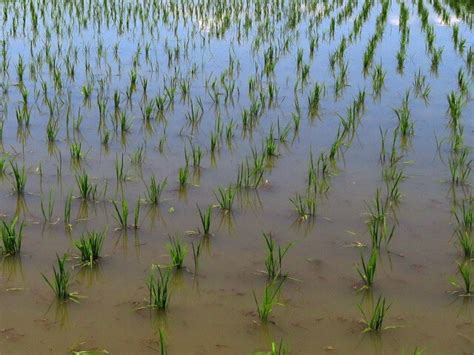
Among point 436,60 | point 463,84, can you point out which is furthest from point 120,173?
point 436,60

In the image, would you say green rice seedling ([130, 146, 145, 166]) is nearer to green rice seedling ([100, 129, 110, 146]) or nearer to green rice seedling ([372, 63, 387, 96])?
green rice seedling ([100, 129, 110, 146])

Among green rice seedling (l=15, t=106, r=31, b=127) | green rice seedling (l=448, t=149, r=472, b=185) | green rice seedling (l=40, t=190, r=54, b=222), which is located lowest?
green rice seedling (l=40, t=190, r=54, b=222)

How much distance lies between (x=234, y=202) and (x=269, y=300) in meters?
0.94

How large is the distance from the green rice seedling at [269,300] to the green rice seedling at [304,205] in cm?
58

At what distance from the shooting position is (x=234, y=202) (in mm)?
3006

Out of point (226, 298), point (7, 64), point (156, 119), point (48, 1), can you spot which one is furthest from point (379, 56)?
point (48, 1)

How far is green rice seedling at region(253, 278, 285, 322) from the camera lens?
6.63 feet

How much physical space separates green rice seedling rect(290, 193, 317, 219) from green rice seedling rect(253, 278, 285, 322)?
58 cm

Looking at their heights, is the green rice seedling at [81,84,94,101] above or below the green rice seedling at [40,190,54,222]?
above

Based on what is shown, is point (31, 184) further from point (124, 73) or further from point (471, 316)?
point (124, 73)

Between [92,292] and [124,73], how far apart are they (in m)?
3.53

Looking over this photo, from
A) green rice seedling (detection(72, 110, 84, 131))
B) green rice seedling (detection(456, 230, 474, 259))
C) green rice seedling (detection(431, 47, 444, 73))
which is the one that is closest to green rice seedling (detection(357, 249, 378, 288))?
green rice seedling (detection(456, 230, 474, 259))

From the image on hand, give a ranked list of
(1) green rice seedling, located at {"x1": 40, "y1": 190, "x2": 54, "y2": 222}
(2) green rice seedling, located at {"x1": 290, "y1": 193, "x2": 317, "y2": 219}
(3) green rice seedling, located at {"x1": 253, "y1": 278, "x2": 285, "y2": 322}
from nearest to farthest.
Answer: (3) green rice seedling, located at {"x1": 253, "y1": 278, "x2": 285, "y2": 322}
(1) green rice seedling, located at {"x1": 40, "y1": 190, "x2": 54, "y2": 222}
(2) green rice seedling, located at {"x1": 290, "y1": 193, "x2": 317, "y2": 219}

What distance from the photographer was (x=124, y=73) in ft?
17.9
